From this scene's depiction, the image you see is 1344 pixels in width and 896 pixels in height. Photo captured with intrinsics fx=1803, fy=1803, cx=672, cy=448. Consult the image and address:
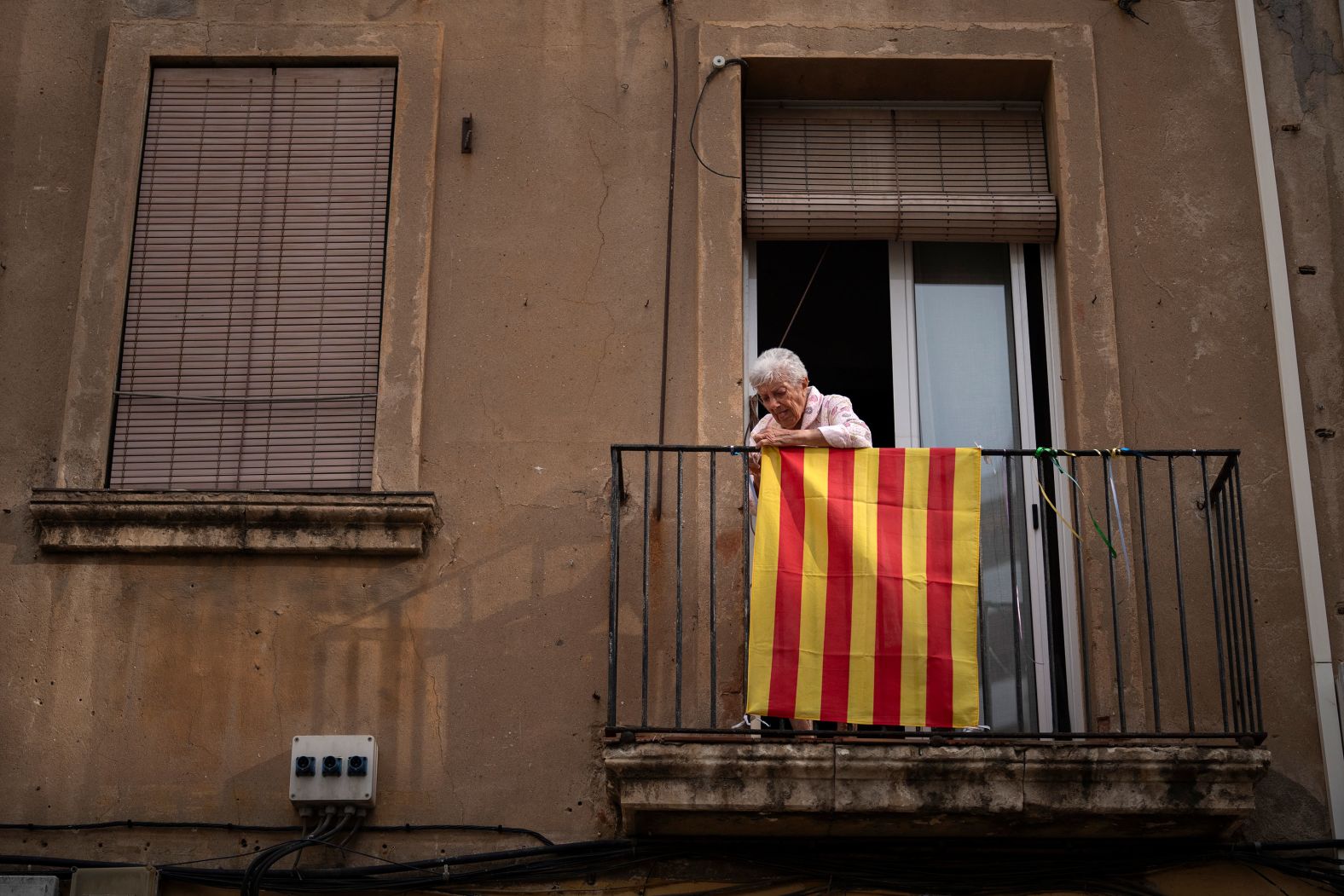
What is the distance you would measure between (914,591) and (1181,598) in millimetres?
1010

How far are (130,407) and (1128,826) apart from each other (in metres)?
4.32

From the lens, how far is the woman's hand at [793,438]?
689 cm

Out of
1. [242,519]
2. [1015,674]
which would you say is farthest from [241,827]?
[1015,674]

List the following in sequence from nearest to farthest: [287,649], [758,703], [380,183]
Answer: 1. [758,703]
2. [287,649]
3. [380,183]

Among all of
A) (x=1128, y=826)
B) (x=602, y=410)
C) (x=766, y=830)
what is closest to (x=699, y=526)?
→ (x=602, y=410)

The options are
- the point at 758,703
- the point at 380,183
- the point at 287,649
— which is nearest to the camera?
the point at 758,703

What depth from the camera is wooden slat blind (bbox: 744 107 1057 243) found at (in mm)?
7895

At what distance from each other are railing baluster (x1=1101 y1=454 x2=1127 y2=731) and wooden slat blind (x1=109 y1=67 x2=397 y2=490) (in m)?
2.99

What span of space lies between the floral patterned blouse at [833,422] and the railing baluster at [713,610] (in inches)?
14.1

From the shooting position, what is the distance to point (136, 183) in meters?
7.81

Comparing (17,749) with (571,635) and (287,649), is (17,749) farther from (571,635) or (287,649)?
(571,635)

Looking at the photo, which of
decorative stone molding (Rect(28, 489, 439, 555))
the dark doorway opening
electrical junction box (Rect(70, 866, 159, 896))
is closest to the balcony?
the dark doorway opening

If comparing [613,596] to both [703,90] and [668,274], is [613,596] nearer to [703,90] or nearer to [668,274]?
[668,274]

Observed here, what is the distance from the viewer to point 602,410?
7457mm
